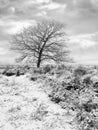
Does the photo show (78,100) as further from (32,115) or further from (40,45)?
(40,45)

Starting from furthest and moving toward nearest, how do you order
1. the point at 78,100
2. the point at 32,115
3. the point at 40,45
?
1. the point at 40,45
2. the point at 78,100
3. the point at 32,115

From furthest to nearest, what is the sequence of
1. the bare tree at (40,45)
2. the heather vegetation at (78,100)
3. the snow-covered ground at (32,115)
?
the bare tree at (40,45), the heather vegetation at (78,100), the snow-covered ground at (32,115)

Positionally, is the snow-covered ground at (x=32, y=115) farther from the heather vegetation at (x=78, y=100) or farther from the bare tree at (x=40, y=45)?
the bare tree at (x=40, y=45)

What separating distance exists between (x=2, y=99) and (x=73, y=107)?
3915 millimetres

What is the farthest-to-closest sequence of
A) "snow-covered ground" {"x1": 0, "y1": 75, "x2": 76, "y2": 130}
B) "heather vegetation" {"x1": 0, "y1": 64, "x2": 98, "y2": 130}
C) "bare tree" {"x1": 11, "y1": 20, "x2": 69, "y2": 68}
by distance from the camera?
"bare tree" {"x1": 11, "y1": 20, "x2": 69, "y2": 68}
"heather vegetation" {"x1": 0, "y1": 64, "x2": 98, "y2": 130}
"snow-covered ground" {"x1": 0, "y1": 75, "x2": 76, "y2": 130}

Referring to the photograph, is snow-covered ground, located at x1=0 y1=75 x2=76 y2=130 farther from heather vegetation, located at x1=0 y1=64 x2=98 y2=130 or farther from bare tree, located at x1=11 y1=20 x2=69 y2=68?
bare tree, located at x1=11 y1=20 x2=69 y2=68

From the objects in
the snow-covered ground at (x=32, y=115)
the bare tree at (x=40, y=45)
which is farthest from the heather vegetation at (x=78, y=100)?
the bare tree at (x=40, y=45)

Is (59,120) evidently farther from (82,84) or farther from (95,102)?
(82,84)

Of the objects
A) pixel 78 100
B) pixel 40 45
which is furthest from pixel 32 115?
pixel 40 45

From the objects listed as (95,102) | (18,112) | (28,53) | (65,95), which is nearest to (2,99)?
(18,112)

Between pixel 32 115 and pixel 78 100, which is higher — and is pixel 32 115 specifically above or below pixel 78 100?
below

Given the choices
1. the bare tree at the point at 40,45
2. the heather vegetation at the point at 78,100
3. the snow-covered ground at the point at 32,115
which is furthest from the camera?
the bare tree at the point at 40,45

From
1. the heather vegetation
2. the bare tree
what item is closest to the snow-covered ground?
the heather vegetation

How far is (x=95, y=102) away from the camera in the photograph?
646 centimetres
